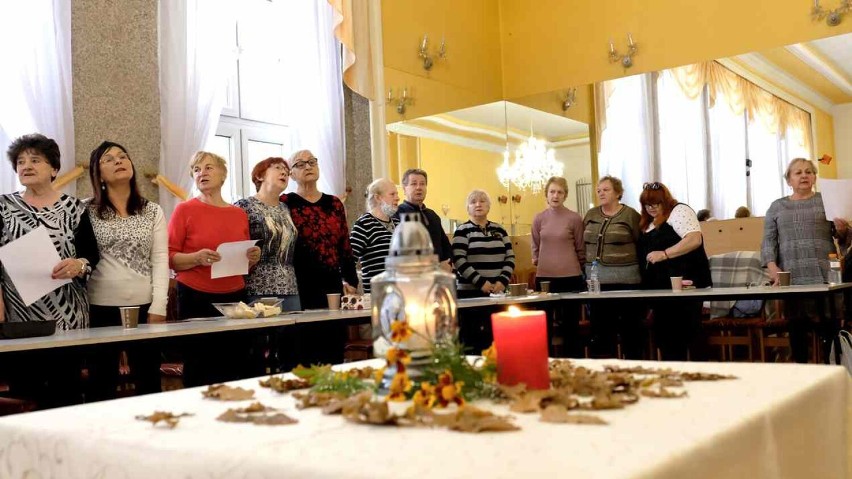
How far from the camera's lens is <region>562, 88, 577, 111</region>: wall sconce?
Answer: 810cm

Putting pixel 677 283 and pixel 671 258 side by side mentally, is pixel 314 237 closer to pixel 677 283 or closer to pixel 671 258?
pixel 677 283

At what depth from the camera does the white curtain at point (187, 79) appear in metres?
5.54

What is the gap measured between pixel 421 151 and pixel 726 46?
2.82m

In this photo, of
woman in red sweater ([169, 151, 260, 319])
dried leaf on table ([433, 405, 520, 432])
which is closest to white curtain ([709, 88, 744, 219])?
woman in red sweater ([169, 151, 260, 319])

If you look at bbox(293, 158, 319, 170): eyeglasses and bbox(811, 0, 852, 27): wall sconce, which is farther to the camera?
bbox(811, 0, 852, 27): wall sconce

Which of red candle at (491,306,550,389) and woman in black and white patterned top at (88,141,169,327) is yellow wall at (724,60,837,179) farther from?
red candle at (491,306,550,389)

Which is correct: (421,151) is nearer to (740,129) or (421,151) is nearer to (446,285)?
(740,129)

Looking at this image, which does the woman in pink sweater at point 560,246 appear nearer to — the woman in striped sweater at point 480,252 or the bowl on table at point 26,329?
the woman in striped sweater at point 480,252

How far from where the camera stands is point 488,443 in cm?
86

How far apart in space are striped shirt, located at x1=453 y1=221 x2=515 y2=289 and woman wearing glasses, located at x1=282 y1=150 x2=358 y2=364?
1.21 m

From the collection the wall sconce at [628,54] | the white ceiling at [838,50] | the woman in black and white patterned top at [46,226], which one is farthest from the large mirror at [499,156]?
the woman in black and white patterned top at [46,226]

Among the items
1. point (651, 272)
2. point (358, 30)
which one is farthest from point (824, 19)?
point (358, 30)

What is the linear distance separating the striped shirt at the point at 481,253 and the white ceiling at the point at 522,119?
2739 millimetres

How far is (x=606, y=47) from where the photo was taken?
26.5 feet
